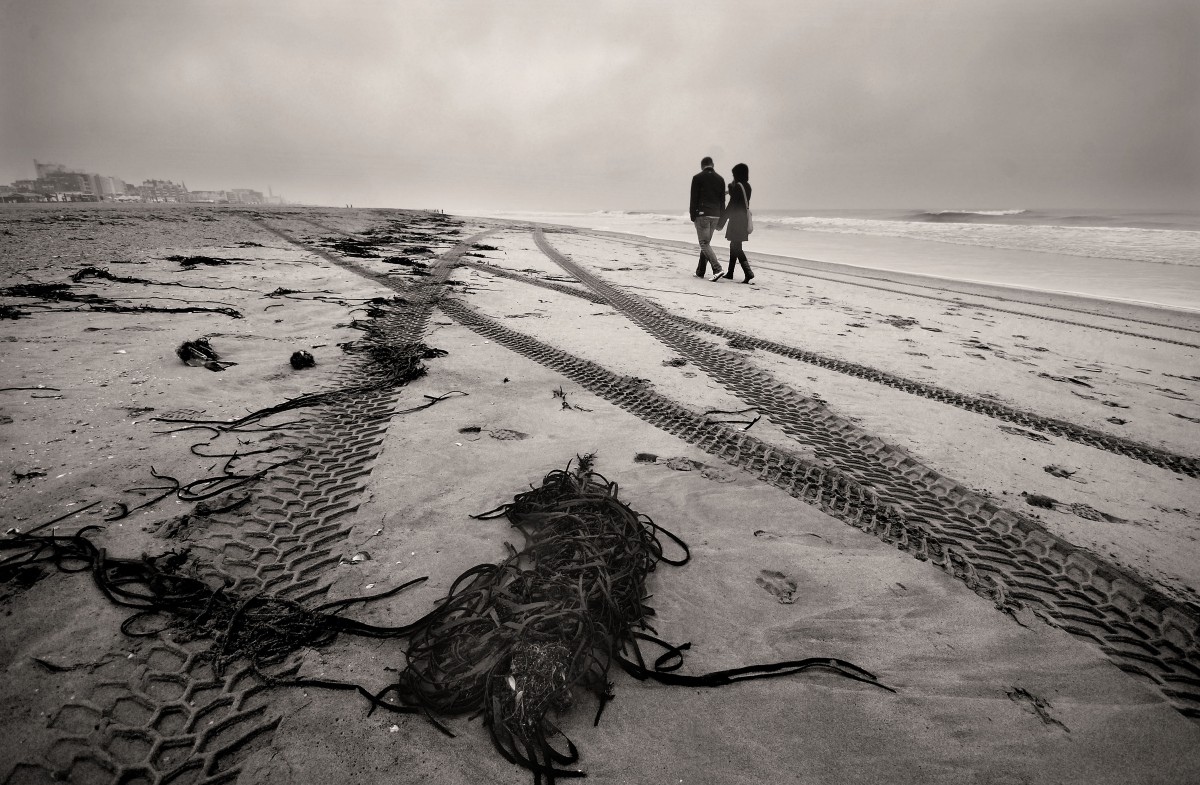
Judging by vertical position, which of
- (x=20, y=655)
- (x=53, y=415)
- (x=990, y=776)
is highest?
(x=53, y=415)

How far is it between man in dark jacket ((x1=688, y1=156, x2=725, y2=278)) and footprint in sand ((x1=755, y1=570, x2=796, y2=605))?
8381 mm

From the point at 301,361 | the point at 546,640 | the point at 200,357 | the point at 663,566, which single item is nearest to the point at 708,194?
the point at 301,361

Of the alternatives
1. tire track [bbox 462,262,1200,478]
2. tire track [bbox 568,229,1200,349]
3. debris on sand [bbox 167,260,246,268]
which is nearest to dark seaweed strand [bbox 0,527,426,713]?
tire track [bbox 462,262,1200,478]

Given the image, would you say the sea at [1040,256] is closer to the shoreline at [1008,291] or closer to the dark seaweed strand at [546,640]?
the shoreline at [1008,291]

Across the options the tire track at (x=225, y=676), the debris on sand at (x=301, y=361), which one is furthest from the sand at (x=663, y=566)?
the debris on sand at (x=301, y=361)

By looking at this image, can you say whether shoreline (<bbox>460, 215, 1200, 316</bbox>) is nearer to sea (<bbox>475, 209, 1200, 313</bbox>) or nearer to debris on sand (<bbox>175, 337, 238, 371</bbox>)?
sea (<bbox>475, 209, 1200, 313</bbox>)

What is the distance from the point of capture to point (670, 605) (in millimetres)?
2096

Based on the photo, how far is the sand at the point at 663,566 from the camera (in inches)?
60.0

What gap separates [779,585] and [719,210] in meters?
9.08

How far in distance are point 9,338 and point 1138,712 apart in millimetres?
7681

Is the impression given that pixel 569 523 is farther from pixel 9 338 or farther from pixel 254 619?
pixel 9 338

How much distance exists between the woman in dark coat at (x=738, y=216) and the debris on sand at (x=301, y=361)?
7.64 m

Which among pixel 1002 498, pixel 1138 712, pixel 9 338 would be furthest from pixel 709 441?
pixel 9 338

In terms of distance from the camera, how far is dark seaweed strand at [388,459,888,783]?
1.60m
